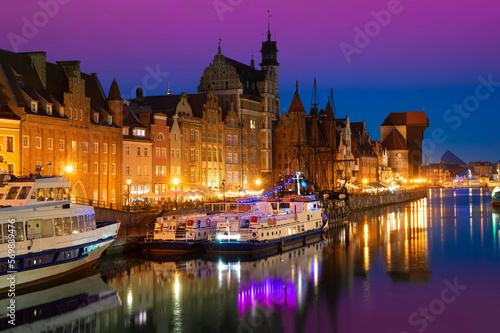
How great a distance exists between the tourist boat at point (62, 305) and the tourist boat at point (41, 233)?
92 centimetres

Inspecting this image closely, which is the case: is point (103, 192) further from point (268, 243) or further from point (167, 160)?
point (268, 243)

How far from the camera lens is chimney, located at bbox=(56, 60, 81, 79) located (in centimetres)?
7012

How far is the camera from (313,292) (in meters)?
45.4

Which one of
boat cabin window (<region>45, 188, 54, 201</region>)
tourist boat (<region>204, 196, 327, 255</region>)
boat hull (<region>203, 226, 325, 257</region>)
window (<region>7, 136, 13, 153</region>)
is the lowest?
boat hull (<region>203, 226, 325, 257</region>)

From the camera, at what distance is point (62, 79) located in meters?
71.5

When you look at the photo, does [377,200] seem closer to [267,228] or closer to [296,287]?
[267,228]

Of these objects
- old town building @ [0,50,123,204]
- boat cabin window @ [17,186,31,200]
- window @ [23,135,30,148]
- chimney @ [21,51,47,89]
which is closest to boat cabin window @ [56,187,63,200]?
boat cabin window @ [17,186,31,200]

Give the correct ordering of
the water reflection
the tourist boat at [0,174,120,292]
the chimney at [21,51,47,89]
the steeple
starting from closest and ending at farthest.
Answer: the water reflection → the tourist boat at [0,174,120,292] → the chimney at [21,51,47,89] → the steeple

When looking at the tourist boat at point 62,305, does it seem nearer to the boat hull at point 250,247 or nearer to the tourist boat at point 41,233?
the tourist boat at point 41,233

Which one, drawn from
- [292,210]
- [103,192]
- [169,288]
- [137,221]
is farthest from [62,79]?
[169,288]

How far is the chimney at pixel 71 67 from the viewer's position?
7012 cm

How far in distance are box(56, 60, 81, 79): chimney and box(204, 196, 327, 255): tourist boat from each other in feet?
74.7

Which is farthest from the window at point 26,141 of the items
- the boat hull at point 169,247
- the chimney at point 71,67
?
the boat hull at point 169,247

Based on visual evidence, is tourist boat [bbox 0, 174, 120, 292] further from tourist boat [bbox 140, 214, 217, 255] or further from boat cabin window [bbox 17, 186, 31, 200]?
tourist boat [bbox 140, 214, 217, 255]
